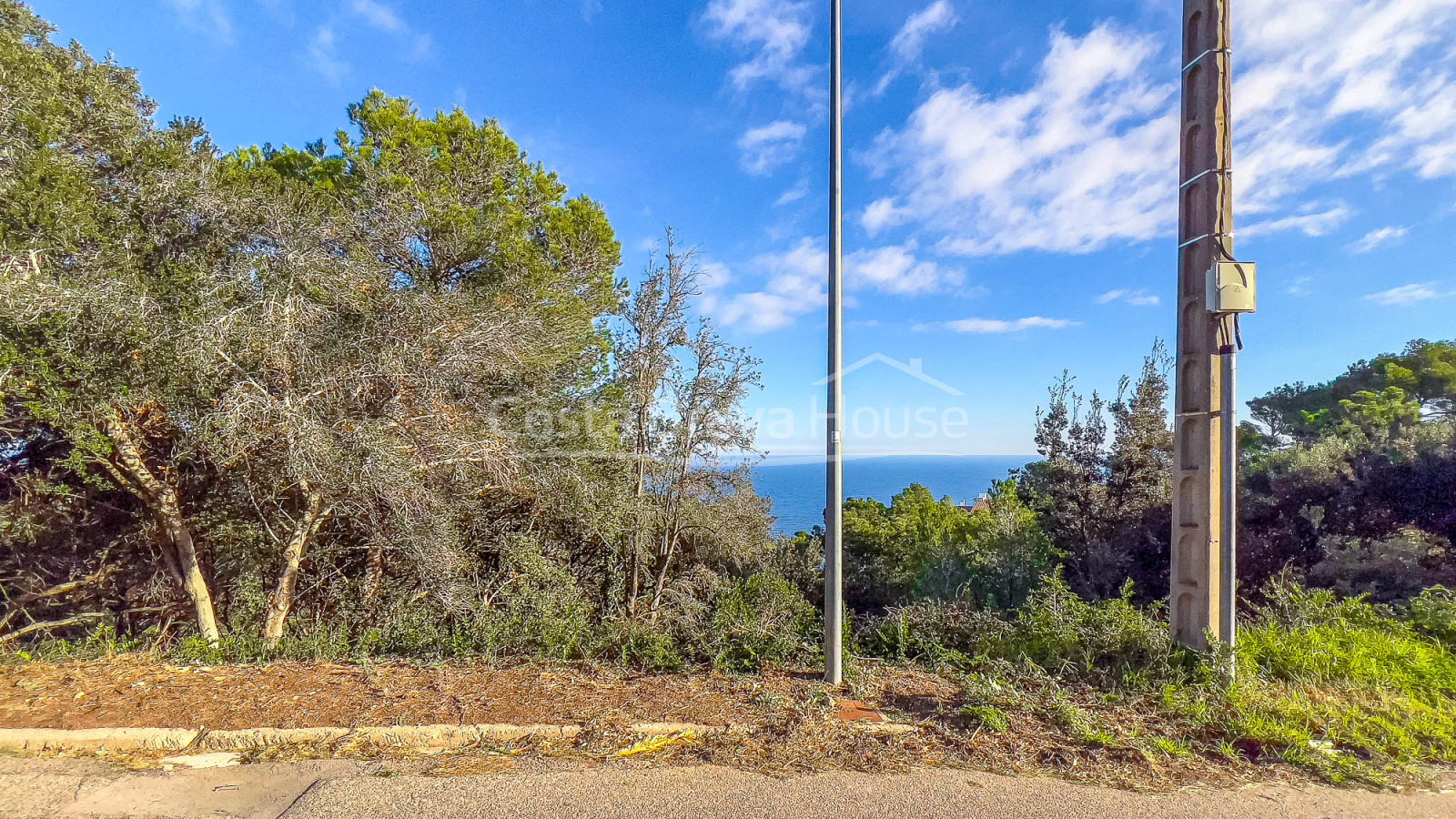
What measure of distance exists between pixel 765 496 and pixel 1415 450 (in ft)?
26.8

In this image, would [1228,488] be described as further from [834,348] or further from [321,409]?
[321,409]

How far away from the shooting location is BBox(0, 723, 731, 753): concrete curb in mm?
3045

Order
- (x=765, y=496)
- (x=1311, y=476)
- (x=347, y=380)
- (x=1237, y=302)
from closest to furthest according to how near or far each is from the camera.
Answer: (x=1237, y=302) < (x=347, y=380) < (x=1311, y=476) < (x=765, y=496)

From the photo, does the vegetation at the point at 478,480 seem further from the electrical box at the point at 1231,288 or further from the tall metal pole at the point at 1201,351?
the electrical box at the point at 1231,288

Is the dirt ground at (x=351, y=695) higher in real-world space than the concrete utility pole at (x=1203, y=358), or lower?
lower

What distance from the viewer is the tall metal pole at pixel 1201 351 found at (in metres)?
3.91

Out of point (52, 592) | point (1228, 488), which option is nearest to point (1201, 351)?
point (1228, 488)

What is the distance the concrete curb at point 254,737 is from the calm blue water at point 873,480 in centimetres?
366

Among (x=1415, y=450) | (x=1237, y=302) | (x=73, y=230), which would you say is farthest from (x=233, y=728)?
(x=1415, y=450)

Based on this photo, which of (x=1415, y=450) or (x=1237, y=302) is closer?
(x=1237, y=302)

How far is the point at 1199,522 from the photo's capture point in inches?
157

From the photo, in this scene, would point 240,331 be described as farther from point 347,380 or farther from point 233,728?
point 233,728

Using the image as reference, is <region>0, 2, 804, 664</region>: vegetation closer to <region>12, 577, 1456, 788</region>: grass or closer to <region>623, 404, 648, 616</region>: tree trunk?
<region>623, 404, 648, 616</region>: tree trunk

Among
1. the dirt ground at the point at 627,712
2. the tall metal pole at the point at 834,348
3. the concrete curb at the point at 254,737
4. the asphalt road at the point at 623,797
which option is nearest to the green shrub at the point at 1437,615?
the asphalt road at the point at 623,797
